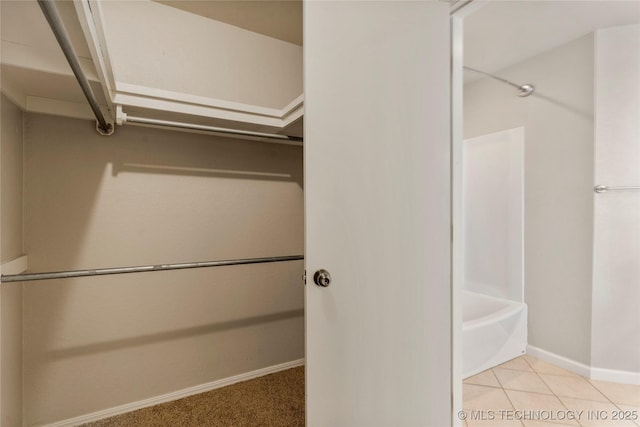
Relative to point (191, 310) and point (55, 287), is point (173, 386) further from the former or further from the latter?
point (55, 287)

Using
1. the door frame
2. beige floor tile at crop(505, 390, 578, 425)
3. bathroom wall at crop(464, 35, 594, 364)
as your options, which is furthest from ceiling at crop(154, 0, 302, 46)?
beige floor tile at crop(505, 390, 578, 425)

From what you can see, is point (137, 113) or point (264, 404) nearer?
point (137, 113)

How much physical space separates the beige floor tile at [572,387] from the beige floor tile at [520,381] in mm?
51

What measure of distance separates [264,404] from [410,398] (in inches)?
35.7

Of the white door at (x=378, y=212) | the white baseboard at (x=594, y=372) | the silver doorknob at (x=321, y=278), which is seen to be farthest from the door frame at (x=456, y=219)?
the white baseboard at (x=594, y=372)

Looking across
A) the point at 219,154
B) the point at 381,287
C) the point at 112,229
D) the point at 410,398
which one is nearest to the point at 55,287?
the point at 112,229

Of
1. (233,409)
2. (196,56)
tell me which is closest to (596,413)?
(233,409)

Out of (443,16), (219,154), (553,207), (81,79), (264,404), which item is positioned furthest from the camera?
(553,207)

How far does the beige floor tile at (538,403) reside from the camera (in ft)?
5.52

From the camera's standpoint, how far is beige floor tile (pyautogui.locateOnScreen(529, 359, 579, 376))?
210cm

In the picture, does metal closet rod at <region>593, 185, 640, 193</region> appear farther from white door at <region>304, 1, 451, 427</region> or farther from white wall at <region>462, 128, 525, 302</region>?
white door at <region>304, 1, 451, 427</region>

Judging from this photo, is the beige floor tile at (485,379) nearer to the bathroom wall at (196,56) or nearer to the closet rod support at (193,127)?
the closet rod support at (193,127)

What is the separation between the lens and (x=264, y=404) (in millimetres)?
1723

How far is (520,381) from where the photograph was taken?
2.00m
